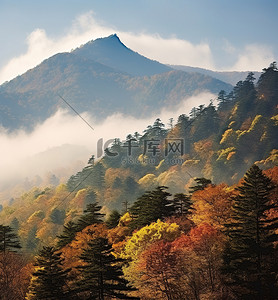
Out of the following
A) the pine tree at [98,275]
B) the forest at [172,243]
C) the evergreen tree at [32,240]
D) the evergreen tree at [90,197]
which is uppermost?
A: the evergreen tree at [90,197]

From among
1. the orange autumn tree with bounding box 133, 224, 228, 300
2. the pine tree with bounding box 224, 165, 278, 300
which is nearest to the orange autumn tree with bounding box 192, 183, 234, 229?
the orange autumn tree with bounding box 133, 224, 228, 300

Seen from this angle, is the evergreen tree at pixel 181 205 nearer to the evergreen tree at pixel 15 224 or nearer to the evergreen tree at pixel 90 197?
the evergreen tree at pixel 90 197

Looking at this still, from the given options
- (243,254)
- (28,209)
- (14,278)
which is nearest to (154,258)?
(243,254)

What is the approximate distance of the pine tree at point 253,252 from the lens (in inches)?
1618

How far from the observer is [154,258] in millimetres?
44562

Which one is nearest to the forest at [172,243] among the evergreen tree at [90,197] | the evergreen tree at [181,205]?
the evergreen tree at [181,205]

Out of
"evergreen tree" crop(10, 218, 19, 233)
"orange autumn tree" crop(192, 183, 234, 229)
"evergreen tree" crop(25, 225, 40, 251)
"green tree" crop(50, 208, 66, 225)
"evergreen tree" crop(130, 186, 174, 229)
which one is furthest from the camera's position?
"evergreen tree" crop(10, 218, 19, 233)

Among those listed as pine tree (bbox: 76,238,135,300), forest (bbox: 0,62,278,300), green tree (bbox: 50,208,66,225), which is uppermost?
green tree (bbox: 50,208,66,225)

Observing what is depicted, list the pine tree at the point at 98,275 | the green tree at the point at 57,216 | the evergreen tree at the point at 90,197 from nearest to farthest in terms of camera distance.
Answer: the pine tree at the point at 98,275 → the green tree at the point at 57,216 → the evergreen tree at the point at 90,197

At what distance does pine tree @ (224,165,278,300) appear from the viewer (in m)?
41.1

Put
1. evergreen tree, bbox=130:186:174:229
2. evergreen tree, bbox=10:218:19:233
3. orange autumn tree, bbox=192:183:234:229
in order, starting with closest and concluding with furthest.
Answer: orange autumn tree, bbox=192:183:234:229
evergreen tree, bbox=130:186:174:229
evergreen tree, bbox=10:218:19:233

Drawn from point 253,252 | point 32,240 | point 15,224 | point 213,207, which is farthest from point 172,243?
point 15,224

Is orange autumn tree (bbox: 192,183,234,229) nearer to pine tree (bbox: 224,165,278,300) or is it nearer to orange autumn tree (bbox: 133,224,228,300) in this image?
orange autumn tree (bbox: 133,224,228,300)

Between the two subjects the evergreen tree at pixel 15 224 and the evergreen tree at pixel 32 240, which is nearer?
the evergreen tree at pixel 32 240
